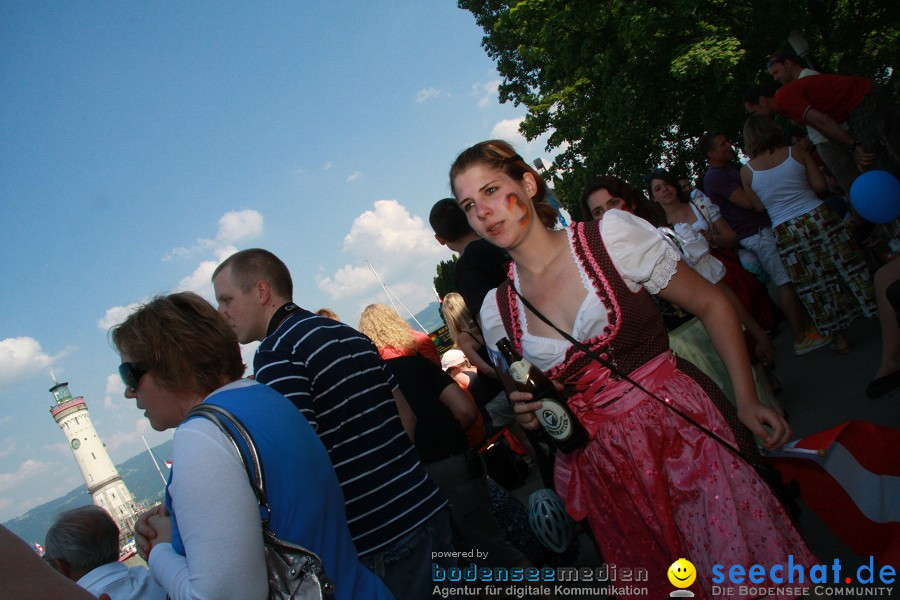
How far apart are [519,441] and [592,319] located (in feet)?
15.8

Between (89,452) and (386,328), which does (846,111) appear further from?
(89,452)

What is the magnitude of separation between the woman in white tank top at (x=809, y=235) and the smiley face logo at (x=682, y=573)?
189 inches

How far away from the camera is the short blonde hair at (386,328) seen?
4.59 m

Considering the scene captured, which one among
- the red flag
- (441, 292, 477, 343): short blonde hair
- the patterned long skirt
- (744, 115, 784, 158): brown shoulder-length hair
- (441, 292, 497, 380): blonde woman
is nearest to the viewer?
the red flag

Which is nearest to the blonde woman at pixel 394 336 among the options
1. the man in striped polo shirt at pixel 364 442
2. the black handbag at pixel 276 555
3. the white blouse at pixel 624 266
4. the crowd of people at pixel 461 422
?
the crowd of people at pixel 461 422

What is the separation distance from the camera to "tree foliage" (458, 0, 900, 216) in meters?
13.4

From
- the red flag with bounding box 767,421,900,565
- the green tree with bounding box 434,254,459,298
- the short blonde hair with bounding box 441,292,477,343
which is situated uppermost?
the green tree with bounding box 434,254,459,298

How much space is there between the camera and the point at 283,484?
1693mm

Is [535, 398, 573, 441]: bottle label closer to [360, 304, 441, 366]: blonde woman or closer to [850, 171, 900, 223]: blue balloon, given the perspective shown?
[360, 304, 441, 366]: blonde woman

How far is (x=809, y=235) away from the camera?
5.68m

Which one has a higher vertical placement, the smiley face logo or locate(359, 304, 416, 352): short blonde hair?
locate(359, 304, 416, 352): short blonde hair

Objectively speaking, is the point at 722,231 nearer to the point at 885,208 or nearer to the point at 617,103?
the point at 885,208

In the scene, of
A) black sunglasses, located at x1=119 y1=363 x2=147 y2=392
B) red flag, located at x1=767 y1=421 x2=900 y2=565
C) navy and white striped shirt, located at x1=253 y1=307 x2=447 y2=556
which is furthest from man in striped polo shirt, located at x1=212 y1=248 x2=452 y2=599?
red flag, located at x1=767 y1=421 x2=900 y2=565

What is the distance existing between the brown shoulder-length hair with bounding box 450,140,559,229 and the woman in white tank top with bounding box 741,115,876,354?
4136 mm
